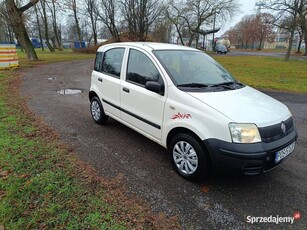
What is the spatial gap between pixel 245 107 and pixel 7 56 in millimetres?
16554

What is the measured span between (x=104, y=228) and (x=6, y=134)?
322 cm

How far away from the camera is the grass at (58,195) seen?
2293 mm

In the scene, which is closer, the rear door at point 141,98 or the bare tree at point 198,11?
the rear door at point 141,98

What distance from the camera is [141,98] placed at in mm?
3588

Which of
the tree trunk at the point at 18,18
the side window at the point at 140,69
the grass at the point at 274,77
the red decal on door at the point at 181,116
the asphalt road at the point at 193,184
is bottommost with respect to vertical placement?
the asphalt road at the point at 193,184

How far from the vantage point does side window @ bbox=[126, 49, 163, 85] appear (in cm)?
348

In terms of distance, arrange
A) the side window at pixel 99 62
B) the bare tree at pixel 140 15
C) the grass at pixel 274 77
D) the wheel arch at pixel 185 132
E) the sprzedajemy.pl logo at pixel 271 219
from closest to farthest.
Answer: the sprzedajemy.pl logo at pixel 271 219 < the wheel arch at pixel 185 132 < the side window at pixel 99 62 < the grass at pixel 274 77 < the bare tree at pixel 140 15

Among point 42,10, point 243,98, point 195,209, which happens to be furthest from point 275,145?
point 42,10

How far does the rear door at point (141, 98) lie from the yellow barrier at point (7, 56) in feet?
45.1

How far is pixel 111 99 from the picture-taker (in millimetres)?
4422

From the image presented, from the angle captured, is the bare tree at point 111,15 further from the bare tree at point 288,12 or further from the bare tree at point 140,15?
the bare tree at point 288,12

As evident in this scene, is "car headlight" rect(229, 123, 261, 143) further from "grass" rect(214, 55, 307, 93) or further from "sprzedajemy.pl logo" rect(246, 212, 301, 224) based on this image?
"grass" rect(214, 55, 307, 93)

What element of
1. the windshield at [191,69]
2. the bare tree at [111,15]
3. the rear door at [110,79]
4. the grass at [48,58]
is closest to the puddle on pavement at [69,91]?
the rear door at [110,79]

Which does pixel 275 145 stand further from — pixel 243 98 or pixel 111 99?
pixel 111 99
